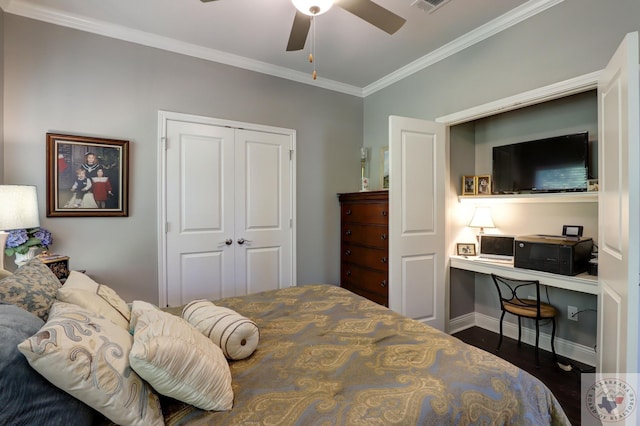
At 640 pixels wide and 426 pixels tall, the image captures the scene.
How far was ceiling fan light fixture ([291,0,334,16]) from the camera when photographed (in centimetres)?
169

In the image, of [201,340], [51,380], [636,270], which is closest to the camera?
[51,380]

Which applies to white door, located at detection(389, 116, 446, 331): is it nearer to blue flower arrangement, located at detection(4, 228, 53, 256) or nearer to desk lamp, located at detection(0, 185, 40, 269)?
desk lamp, located at detection(0, 185, 40, 269)

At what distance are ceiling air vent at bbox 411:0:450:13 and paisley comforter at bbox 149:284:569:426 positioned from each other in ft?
7.22

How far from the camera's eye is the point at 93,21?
2482 millimetres

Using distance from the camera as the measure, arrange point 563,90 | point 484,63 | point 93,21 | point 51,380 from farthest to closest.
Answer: point 484,63 → point 93,21 → point 563,90 → point 51,380

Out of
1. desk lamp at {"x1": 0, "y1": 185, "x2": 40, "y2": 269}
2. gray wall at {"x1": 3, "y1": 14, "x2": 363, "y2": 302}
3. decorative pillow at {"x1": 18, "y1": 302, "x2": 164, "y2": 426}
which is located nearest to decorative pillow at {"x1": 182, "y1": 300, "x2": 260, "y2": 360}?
decorative pillow at {"x1": 18, "y1": 302, "x2": 164, "y2": 426}

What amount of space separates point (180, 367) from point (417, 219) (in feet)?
8.07

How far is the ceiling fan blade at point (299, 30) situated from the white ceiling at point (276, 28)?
15.7 inches

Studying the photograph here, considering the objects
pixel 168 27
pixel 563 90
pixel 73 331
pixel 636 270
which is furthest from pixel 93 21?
pixel 636 270

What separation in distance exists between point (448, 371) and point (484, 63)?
2.65m

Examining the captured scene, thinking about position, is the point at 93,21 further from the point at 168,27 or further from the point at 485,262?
the point at 485,262

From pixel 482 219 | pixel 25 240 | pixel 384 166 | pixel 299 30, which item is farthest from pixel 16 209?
pixel 482 219

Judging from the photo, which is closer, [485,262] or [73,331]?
[73,331]

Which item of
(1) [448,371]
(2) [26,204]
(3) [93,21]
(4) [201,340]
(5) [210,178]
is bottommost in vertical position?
A: (1) [448,371]
